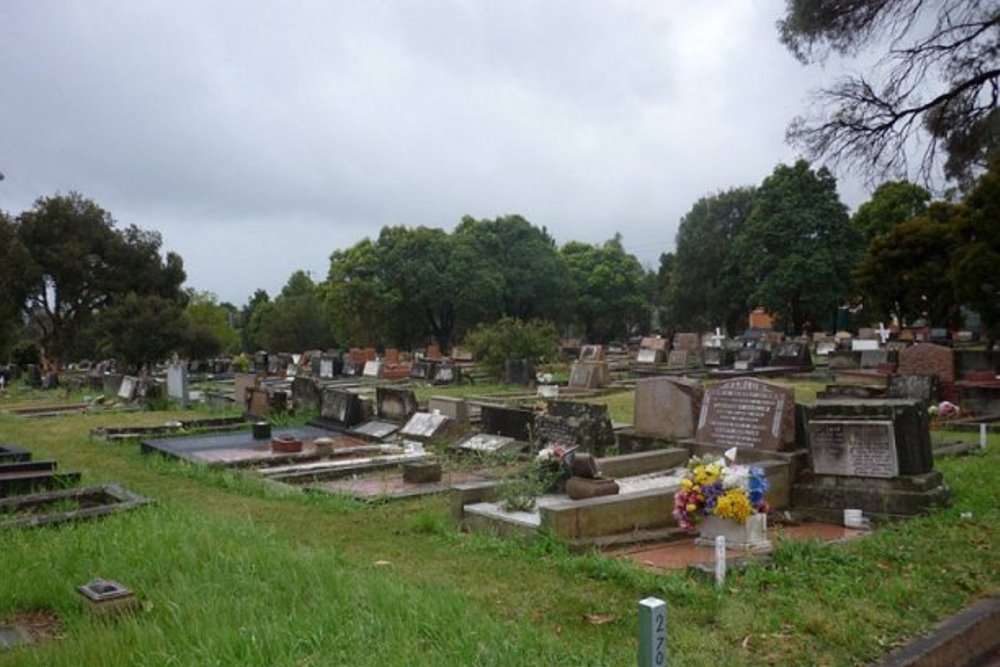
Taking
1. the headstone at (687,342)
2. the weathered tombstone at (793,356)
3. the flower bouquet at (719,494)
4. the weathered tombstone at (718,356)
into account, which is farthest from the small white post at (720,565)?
the headstone at (687,342)

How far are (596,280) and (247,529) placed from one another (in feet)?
159

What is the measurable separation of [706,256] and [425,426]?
37714 mm

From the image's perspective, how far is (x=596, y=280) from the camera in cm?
5431

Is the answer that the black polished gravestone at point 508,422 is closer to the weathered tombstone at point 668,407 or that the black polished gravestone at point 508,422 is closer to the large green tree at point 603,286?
the weathered tombstone at point 668,407

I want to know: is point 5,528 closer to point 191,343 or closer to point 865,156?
point 865,156

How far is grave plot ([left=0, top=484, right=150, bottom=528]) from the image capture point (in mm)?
7363

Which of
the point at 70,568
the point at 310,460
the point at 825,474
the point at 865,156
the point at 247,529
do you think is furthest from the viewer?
the point at 310,460

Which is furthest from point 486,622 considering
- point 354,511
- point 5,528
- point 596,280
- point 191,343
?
point 596,280

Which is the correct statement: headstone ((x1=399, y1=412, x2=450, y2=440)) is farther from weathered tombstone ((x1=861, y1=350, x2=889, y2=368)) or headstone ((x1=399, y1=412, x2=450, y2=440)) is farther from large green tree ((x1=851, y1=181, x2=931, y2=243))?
large green tree ((x1=851, y1=181, x2=931, y2=243))

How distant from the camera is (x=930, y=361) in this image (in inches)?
676

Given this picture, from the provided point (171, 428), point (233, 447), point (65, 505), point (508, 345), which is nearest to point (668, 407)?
point (65, 505)

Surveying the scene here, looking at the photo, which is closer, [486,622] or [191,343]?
[486,622]

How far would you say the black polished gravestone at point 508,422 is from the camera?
1220 cm

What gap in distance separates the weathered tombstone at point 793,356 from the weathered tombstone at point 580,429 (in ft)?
58.2
